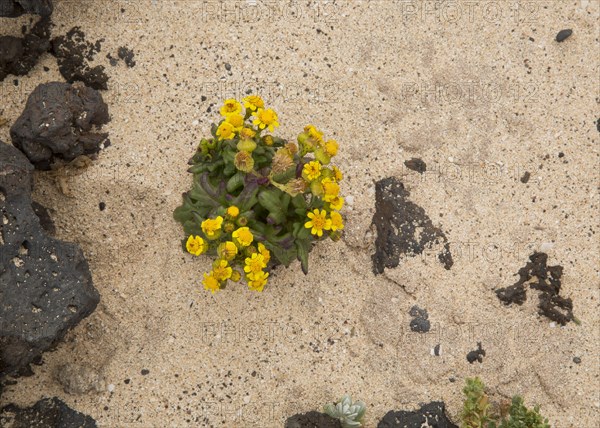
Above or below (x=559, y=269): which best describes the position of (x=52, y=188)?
below

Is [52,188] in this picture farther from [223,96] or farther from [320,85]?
[320,85]

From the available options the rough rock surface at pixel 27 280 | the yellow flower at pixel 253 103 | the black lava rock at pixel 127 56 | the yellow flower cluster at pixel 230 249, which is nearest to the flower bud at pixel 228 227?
the yellow flower cluster at pixel 230 249

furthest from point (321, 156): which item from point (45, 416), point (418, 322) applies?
point (45, 416)

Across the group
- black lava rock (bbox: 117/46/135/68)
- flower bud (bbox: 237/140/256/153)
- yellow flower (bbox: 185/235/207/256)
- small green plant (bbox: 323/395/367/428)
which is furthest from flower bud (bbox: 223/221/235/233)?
black lava rock (bbox: 117/46/135/68)

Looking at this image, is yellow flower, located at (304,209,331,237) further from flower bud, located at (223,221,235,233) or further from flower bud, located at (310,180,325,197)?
flower bud, located at (223,221,235,233)

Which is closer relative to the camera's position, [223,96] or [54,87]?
[54,87]

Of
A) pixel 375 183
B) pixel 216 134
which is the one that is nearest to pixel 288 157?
pixel 216 134

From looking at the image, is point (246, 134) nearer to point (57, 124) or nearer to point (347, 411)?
point (57, 124)

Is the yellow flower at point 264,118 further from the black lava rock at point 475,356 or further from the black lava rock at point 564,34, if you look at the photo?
the black lava rock at point 564,34
